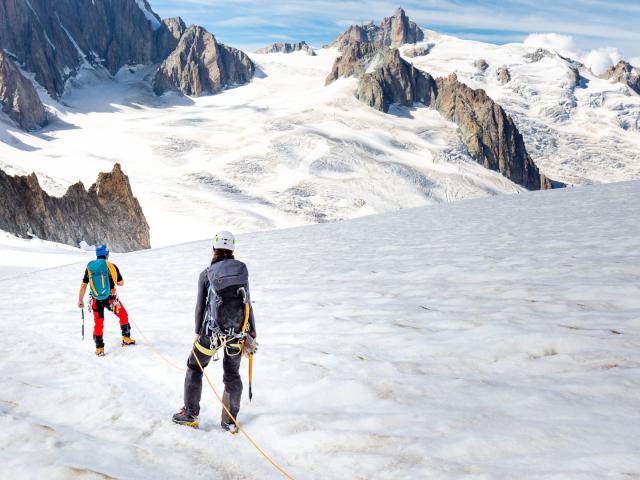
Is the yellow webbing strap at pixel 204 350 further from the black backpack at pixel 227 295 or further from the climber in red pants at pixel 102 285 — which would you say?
the climber in red pants at pixel 102 285

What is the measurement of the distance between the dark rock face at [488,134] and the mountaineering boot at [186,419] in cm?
13840

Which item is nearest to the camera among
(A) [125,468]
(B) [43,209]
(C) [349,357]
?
(A) [125,468]

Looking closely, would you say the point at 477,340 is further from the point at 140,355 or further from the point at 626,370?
the point at 140,355

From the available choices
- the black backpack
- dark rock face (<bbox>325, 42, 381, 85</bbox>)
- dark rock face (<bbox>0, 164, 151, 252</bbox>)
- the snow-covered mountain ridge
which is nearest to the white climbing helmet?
the black backpack

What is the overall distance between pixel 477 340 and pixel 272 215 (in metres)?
69.3

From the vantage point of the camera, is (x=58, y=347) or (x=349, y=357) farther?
(x=58, y=347)

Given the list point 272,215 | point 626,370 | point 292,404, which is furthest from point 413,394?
point 272,215

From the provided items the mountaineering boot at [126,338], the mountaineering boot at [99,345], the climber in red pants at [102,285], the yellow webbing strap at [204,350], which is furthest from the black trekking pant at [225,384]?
the climber in red pants at [102,285]

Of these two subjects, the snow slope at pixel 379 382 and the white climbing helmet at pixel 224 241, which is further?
the white climbing helmet at pixel 224 241

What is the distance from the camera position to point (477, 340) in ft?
20.8

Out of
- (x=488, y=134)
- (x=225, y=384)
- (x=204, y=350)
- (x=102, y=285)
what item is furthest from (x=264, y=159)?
(x=225, y=384)

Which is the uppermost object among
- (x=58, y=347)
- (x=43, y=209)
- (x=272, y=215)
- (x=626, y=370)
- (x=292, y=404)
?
(x=626, y=370)

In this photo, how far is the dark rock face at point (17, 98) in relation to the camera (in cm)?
12438

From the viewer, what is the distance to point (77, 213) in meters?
38.3
